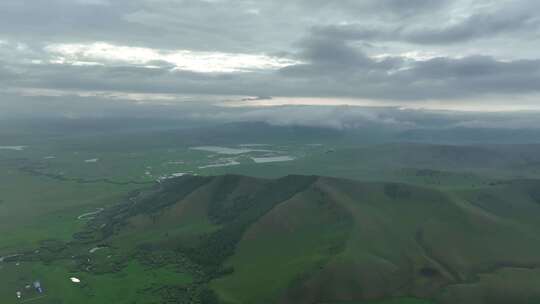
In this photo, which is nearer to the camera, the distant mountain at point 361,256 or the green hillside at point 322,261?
the distant mountain at point 361,256

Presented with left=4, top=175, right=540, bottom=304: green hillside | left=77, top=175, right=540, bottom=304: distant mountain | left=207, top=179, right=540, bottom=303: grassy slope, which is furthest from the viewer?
left=207, top=179, right=540, bottom=303: grassy slope

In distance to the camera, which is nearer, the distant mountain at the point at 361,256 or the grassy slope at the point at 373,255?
the distant mountain at the point at 361,256

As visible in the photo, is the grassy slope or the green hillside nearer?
the green hillside

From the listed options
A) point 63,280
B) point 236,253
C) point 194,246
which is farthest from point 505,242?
point 63,280

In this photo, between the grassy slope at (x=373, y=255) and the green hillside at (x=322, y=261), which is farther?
the grassy slope at (x=373, y=255)

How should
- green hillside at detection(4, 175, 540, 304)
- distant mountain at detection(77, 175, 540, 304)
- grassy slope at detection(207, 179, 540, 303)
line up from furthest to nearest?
grassy slope at detection(207, 179, 540, 303), green hillside at detection(4, 175, 540, 304), distant mountain at detection(77, 175, 540, 304)

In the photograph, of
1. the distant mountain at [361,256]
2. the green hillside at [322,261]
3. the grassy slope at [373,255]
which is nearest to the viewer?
the distant mountain at [361,256]

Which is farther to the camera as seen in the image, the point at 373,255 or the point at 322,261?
the point at 373,255

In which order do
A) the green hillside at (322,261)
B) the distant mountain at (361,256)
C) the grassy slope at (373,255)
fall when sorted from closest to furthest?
the distant mountain at (361,256) → the green hillside at (322,261) → the grassy slope at (373,255)

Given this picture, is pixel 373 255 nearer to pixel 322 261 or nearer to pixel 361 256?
pixel 361 256

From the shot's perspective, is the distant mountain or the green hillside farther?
the green hillside

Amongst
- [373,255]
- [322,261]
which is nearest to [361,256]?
[373,255]
